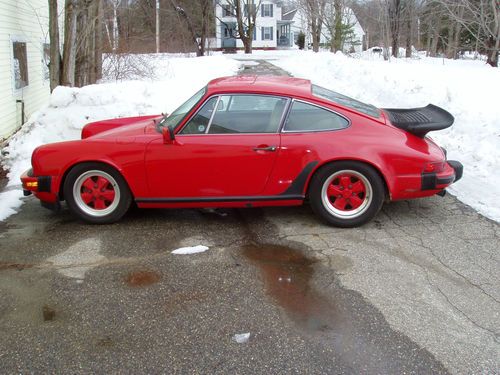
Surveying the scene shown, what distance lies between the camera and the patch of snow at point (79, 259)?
158 inches

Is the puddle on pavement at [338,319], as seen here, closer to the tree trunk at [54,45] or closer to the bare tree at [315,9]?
the tree trunk at [54,45]

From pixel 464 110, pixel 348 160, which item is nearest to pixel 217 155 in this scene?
pixel 348 160

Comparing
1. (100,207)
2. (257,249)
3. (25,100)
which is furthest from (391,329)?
(25,100)

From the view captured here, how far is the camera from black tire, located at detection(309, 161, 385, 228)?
4688mm

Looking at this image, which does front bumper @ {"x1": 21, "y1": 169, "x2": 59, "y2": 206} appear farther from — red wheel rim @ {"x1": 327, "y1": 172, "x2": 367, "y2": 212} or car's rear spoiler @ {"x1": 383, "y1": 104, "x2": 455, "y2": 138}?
car's rear spoiler @ {"x1": 383, "y1": 104, "x2": 455, "y2": 138}

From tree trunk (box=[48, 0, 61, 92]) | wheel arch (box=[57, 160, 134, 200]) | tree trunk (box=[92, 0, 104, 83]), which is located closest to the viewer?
wheel arch (box=[57, 160, 134, 200])

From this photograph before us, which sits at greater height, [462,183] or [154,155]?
[154,155]

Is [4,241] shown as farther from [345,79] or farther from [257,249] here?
[345,79]

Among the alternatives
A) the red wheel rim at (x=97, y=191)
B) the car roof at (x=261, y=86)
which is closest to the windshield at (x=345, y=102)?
the car roof at (x=261, y=86)

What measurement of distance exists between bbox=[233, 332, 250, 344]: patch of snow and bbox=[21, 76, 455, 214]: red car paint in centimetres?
185

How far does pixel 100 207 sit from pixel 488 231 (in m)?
3.74

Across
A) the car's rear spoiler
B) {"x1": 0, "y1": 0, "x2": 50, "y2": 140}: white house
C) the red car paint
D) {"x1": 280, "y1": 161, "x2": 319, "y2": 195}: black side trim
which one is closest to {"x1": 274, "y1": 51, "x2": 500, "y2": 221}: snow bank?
the car's rear spoiler

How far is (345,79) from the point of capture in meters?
Result: 17.1

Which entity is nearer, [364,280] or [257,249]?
[364,280]
